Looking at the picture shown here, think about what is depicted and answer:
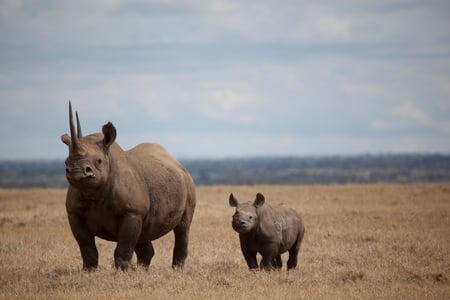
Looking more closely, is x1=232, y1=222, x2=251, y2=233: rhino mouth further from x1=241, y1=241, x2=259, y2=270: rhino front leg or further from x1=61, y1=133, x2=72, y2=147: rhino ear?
x1=61, y1=133, x2=72, y2=147: rhino ear

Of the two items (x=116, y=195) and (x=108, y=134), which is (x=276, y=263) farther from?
(x=108, y=134)

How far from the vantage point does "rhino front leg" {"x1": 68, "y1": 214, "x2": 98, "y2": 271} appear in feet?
41.8

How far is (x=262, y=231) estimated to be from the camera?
554 inches

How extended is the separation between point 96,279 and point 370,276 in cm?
415

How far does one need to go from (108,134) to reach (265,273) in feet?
10.3

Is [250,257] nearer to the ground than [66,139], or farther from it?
nearer to the ground

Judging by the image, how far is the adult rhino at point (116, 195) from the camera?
1195 cm

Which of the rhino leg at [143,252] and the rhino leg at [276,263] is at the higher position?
the rhino leg at [143,252]

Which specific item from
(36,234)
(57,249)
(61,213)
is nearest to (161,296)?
(57,249)

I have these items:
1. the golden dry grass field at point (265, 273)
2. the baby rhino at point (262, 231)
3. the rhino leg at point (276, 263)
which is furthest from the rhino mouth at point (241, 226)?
the rhino leg at point (276, 263)

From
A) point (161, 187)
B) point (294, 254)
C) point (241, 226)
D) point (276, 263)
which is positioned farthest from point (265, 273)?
point (161, 187)

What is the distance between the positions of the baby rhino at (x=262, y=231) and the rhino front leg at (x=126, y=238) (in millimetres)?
1679

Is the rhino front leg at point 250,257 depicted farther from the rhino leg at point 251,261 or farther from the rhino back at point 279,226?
the rhino back at point 279,226

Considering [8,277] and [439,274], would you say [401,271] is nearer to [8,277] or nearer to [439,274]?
[439,274]
